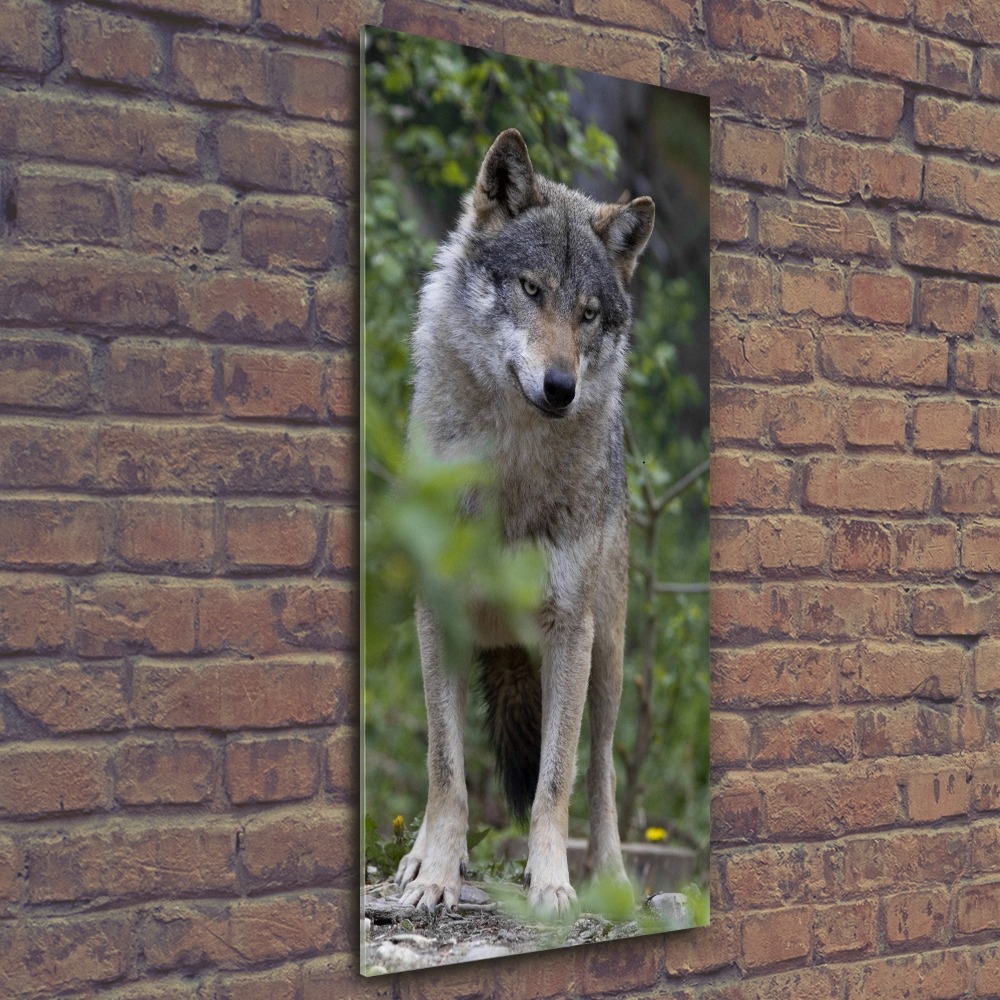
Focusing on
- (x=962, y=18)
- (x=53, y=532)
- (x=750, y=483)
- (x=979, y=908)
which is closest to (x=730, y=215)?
(x=750, y=483)

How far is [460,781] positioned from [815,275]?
3.54 feet

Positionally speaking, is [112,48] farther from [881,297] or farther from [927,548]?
[927,548]

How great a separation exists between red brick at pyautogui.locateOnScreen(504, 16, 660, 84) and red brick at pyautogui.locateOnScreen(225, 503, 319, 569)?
2.59ft

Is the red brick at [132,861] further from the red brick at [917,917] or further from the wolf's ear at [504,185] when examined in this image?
the red brick at [917,917]

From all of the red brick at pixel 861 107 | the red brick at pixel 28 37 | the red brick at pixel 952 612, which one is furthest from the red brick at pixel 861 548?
the red brick at pixel 28 37

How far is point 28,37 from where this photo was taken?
63.4 inches

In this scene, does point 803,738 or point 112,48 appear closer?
point 112,48

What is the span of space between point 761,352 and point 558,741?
0.75 metres

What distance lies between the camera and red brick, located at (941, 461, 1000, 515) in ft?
7.92

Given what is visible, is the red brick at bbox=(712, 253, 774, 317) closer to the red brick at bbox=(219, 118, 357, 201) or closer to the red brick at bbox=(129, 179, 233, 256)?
the red brick at bbox=(219, 118, 357, 201)

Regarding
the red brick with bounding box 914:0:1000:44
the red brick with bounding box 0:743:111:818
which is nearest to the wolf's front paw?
the red brick with bounding box 0:743:111:818

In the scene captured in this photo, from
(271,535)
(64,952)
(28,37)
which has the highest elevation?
(28,37)

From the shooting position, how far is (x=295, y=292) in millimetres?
1778

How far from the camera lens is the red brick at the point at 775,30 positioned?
218 cm
